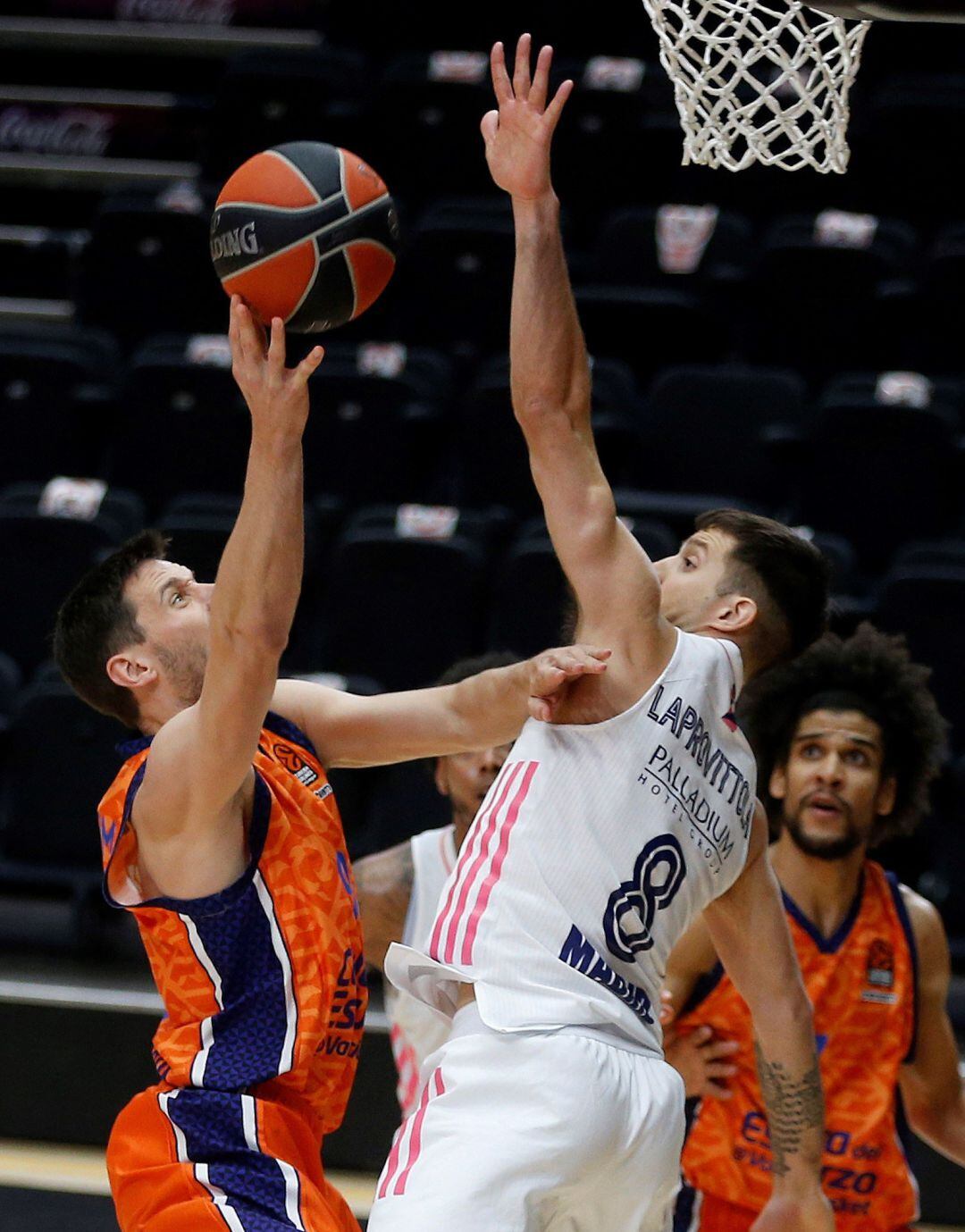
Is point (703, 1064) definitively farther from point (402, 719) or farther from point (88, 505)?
point (88, 505)

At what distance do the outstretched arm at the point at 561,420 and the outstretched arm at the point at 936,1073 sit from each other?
1.80 metres

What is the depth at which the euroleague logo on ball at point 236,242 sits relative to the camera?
3193mm

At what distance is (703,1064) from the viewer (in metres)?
4.17

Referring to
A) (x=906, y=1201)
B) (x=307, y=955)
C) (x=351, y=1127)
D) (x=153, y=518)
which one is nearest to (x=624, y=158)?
(x=153, y=518)

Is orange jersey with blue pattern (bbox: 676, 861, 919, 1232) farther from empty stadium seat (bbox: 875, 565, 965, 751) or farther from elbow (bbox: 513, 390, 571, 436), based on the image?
empty stadium seat (bbox: 875, 565, 965, 751)

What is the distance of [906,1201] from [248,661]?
7.80 ft

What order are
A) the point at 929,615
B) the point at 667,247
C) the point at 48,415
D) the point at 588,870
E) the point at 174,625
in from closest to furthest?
the point at 588,870
the point at 174,625
the point at 929,615
the point at 48,415
the point at 667,247

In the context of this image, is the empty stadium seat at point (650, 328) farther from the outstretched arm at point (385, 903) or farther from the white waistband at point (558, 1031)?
the white waistband at point (558, 1031)

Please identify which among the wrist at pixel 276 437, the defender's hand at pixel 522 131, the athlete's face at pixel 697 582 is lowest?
the athlete's face at pixel 697 582

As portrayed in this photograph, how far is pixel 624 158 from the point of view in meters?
8.93

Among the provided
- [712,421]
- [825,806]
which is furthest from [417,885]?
[712,421]

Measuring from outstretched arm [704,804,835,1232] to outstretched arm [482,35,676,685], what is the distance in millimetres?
635

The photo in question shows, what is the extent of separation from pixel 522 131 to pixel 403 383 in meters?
4.24

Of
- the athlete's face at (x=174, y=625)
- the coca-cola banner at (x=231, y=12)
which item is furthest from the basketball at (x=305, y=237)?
the coca-cola banner at (x=231, y=12)
